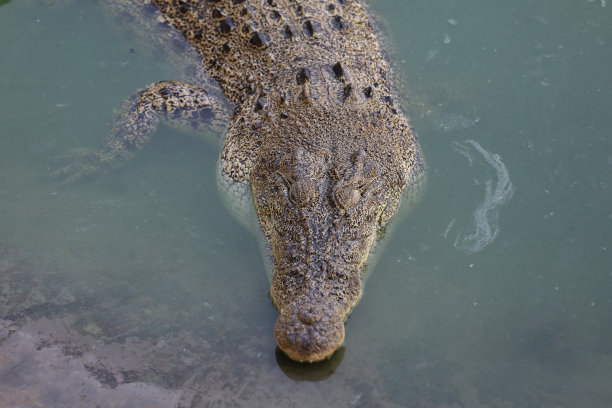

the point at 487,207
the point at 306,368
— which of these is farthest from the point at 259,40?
the point at 306,368

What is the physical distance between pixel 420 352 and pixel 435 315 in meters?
0.35

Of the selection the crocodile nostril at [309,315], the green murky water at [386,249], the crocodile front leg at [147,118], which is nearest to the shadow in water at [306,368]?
the green murky water at [386,249]

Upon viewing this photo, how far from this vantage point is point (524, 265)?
4285 mm

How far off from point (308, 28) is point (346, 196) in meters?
2.18

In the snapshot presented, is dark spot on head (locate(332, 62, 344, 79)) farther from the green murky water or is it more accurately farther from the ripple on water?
the ripple on water

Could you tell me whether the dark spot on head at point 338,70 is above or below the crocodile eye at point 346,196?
above

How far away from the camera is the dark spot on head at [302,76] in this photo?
4.67 metres

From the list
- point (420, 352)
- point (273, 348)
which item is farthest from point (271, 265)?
point (420, 352)

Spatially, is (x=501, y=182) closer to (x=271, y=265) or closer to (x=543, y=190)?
(x=543, y=190)

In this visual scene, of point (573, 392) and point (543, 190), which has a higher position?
point (543, 190)

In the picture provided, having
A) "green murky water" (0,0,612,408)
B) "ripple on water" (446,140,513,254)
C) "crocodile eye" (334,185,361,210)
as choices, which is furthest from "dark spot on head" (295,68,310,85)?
"ripple on water" (446,140,513,254)

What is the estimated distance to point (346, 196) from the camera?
3.87 metres

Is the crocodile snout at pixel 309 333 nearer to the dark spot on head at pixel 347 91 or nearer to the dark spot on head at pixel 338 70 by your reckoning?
the dark spot on head at pixel 347 91

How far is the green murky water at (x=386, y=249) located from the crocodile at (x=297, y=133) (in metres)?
0.25
